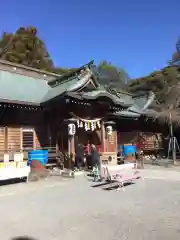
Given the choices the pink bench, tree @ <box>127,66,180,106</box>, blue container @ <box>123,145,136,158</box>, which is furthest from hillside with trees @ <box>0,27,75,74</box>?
the pink bench

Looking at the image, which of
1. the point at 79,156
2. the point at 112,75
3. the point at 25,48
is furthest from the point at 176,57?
the point at 79,156

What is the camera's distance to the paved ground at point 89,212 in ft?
18.2

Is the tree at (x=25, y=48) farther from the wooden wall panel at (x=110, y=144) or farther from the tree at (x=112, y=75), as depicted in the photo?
the wooden wall panel at (x=110, y=144)

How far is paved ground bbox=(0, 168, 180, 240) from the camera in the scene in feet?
18.2

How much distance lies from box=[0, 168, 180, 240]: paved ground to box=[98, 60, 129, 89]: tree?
46790 mm

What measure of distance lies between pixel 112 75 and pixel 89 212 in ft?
180

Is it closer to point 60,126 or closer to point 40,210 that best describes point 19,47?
point 60,126

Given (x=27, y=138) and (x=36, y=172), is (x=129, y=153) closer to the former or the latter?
(x=27, y=138)

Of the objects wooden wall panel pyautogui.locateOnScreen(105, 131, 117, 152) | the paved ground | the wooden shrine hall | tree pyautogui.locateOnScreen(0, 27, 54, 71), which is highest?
tree pyautogui.locateOnScreen(0, 27, 54, 71)

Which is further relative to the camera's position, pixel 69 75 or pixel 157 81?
pixel 157 81

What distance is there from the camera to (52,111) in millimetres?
16312

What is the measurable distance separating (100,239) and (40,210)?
8.80 ft

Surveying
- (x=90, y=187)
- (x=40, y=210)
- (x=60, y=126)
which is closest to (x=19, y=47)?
(x=60, y=126)

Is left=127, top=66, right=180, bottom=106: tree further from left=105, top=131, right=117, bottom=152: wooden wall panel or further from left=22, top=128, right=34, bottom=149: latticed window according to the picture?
left=22, top=128, right=34, bottom=149: latticed window
